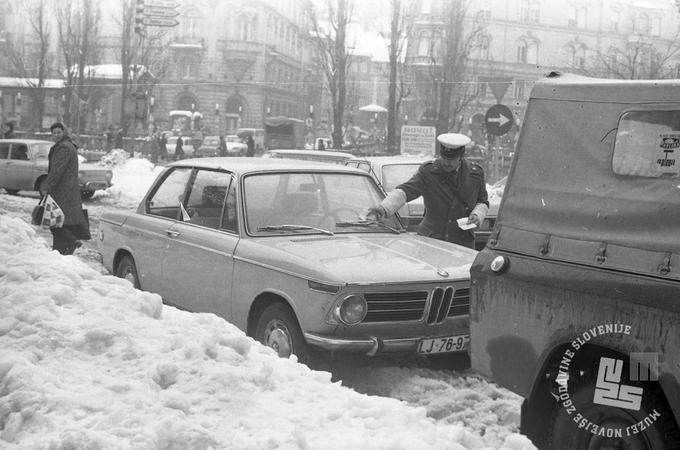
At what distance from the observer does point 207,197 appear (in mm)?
7027

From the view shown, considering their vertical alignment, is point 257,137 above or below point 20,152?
above

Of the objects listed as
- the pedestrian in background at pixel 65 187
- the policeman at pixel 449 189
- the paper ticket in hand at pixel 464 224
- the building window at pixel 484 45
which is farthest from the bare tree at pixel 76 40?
the paper ticket in hand at pixel 464 224

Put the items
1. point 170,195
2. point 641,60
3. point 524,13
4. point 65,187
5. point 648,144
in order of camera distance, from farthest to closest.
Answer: point 524,13 → point 641,60 → point 65,187 → point 170,195 → point 648,144

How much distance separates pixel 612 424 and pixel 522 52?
43.8m

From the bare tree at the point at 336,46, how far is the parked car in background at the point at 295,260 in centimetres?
2845

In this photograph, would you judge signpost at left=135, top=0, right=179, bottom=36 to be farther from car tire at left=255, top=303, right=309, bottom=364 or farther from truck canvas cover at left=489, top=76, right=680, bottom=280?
truck canvas cover at left=489, top=76, right=680, bottom=280

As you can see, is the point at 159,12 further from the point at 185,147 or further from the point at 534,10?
the point at 185,147

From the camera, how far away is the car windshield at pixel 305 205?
21.2 ft

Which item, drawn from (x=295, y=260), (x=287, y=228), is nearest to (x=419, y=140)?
(x=287, y=228)

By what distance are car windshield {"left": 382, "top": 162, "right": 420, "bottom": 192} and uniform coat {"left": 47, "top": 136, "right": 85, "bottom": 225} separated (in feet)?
12.6

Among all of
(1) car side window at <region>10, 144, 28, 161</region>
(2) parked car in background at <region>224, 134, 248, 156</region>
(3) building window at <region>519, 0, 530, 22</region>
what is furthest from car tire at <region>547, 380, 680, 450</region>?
(2) parked car in background at <region>224, 134, 248, 156</region>

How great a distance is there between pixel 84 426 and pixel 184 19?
3079 inches

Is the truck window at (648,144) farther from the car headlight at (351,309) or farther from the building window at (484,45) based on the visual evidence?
the building window at (484,45)

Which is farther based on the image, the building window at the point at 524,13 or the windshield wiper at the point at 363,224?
the building window at the point at 524,13
